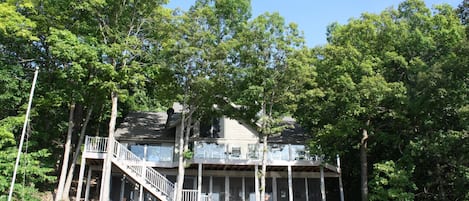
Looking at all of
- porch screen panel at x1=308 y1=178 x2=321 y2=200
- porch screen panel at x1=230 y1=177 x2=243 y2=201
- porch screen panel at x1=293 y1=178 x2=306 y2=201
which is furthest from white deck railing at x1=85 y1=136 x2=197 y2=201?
porch screen panel at x1=308 y1=178 x2=321 y2=200

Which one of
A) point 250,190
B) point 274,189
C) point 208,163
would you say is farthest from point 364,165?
point 208,163

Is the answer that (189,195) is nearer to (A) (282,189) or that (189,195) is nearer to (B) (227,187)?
(B) (227,187)

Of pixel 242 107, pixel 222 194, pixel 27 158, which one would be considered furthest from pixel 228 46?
pixel 27 158

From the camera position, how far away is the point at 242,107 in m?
18.8

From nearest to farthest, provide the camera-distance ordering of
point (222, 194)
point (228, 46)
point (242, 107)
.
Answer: point (228, 46) → point (242, 107) → point (222, 194)

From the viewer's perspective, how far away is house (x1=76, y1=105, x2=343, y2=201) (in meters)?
18.3

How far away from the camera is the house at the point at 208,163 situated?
60.0ft

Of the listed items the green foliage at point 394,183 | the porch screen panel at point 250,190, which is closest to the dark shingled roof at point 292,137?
the porch screen panel at point 250,190

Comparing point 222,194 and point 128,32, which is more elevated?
point 128,32

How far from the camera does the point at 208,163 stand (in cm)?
1922

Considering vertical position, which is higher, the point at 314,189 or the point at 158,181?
the point at 158,181

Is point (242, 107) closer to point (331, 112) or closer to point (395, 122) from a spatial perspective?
point (331, 112)

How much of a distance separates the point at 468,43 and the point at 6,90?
20.6 meters

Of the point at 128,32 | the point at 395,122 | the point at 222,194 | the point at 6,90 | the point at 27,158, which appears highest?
the point at 128,32
